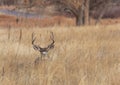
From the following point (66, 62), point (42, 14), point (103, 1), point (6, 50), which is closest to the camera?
point (66, 62)

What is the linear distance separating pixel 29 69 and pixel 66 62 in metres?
0.87

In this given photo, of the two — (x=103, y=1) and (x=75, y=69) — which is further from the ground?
(x=103, y=1)

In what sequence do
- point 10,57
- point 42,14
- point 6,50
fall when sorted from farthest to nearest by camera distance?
point 42,14 → point 6,50 → point 10,57

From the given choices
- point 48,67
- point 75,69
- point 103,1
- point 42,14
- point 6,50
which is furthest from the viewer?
point 42,14

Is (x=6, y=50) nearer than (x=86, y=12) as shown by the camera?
Yes

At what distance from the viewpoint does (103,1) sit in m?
28.1

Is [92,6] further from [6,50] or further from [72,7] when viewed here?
[6,50]

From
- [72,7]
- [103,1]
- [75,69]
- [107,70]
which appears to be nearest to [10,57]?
[75,69]

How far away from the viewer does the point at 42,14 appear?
48312 mm

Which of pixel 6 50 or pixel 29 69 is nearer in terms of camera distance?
pixel 29 69

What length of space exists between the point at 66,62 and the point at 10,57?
3.73 feet

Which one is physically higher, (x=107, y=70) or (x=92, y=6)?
(x=92, y=6)

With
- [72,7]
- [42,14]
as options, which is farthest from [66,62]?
[42,14]

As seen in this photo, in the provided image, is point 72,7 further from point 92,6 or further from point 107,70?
point 107,70
